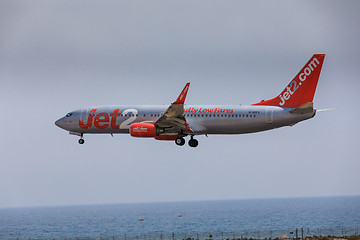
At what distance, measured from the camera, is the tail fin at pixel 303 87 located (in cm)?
6488

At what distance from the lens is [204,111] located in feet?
212

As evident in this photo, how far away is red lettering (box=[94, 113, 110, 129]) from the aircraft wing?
7.52 metres

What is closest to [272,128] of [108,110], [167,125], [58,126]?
[167,125]

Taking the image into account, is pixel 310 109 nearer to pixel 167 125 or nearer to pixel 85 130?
pixel 167 125

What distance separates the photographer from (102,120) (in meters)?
67.4

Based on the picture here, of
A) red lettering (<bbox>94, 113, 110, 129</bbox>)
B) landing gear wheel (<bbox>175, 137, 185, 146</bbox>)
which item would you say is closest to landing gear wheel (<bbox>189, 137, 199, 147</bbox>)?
landing gear wheel (<bbox>175, 137, 185, 146</bbox>)

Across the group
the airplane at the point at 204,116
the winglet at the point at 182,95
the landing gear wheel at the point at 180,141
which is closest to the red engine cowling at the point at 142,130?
the airplane at the point at 204,116

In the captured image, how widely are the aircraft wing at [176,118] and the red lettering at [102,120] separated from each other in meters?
7.52

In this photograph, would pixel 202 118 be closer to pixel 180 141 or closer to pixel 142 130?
pixel 180 141

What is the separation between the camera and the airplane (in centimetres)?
6266

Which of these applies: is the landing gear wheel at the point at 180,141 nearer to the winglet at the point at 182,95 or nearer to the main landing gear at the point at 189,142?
the main landing gear at the point at 189,142

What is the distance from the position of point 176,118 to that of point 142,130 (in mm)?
4072

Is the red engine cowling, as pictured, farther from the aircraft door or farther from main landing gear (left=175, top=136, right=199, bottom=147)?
the aircraft door

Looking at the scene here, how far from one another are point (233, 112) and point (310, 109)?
8416mm
